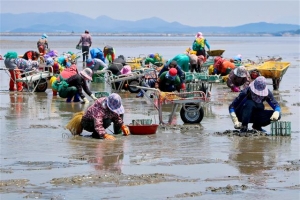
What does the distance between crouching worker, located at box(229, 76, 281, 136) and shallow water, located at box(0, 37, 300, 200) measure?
390 mm

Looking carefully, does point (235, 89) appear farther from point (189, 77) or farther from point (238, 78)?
point (189, 77)

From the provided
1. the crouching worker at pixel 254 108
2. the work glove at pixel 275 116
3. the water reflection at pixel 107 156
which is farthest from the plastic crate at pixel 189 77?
the water reflection at pixel 107 156

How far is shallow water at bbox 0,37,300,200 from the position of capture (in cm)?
962

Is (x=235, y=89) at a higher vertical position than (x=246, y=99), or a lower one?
lower

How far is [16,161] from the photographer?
38.0 feet

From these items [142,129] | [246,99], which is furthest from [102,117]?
[246,99]

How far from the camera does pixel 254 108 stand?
46.6 ft

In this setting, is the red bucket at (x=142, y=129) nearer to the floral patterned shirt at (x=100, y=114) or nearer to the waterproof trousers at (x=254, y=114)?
the floral patterned shirt at (x=100, y=114)

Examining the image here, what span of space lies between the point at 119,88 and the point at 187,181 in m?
12.7

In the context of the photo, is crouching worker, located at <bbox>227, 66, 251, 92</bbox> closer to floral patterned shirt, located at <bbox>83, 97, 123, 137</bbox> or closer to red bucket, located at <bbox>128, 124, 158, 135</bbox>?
red bucket, located at <bbox>128, 124, 158, 135</bbox>

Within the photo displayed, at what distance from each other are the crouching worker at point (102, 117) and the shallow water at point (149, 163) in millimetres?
209

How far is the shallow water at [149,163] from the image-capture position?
962cm

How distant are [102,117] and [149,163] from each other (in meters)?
2.36

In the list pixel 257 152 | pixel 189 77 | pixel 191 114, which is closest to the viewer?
pixel 257 152
